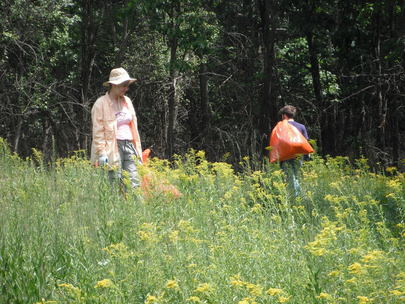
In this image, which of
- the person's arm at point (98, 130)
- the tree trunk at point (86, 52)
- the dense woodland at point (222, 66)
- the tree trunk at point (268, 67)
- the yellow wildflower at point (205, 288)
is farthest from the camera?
the tree trunk at point (86, 52)

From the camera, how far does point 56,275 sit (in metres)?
4.95

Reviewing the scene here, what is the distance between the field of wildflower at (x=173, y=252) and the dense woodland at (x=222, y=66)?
977 cm

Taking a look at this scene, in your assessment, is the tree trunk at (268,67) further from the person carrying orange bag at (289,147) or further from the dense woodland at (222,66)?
the person carrying orange bag at (289,147)

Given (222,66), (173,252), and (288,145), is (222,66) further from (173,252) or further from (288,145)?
(173,252)

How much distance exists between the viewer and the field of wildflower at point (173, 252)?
4023 millimetres

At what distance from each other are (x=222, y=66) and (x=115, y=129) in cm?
1308

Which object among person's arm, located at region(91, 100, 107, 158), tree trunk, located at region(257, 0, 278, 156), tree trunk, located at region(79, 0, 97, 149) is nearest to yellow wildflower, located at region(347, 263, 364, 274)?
person's arm, located at region(91, 100, 107, 158)

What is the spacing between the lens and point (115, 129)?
7910 mm

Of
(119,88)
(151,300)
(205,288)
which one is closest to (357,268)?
(205,288)

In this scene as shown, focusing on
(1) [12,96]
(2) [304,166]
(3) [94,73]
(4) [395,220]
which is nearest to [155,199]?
(4) [395,220]

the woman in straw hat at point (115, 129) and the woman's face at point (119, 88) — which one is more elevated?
the woman's face at point (119, 88)

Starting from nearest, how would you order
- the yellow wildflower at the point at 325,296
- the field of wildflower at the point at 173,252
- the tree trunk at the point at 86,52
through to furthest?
the yellow wildflower at the point at 325,296
the field of wildflower at the point at 173,252
the tree trunk at the point at 86,52

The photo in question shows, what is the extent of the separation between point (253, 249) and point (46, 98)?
15.8m

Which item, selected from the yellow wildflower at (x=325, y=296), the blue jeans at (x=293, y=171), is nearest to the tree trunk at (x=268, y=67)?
the blue jeans at (x=293, y=171)
